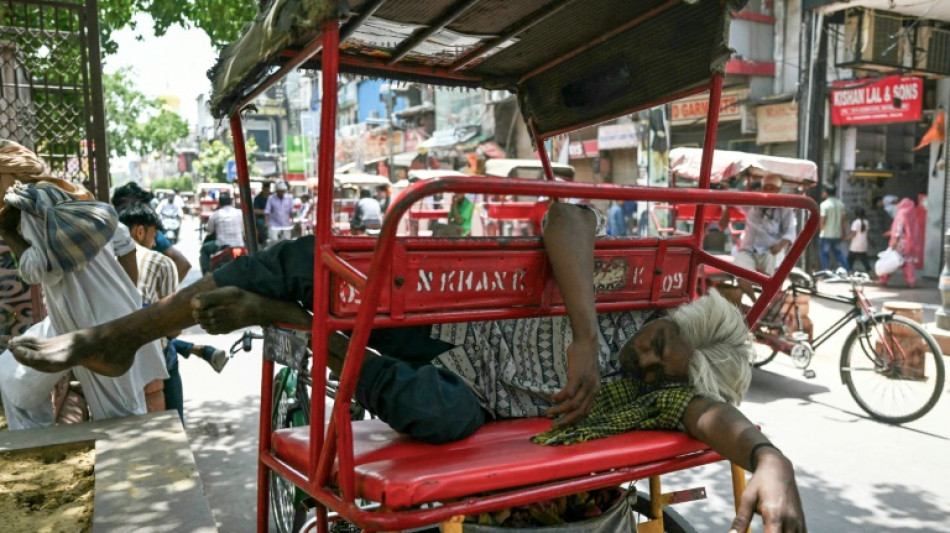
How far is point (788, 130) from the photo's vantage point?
15711 mm

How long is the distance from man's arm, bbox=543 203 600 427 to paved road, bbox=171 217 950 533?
6.43ft

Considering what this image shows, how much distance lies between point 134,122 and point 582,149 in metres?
28.9

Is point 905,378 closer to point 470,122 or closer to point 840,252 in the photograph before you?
point 840,252

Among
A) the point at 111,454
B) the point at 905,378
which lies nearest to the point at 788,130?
the point at 905,378

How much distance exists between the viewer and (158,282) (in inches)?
163

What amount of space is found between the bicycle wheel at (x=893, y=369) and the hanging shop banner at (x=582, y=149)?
15025mm

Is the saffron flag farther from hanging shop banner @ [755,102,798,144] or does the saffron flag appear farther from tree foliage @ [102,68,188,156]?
tree foliage @ [102,68,188,156]

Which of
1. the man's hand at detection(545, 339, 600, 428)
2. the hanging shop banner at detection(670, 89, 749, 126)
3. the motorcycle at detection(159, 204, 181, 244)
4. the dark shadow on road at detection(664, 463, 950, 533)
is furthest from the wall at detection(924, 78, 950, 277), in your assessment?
the motorcycle at detection(159, 204, 181, 244)

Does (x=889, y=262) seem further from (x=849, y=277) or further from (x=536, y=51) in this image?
(x=536, y=51)

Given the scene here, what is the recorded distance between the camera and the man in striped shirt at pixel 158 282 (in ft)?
13.1

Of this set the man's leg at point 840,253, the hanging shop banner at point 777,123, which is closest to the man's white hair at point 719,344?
the man's leg at point 840,253

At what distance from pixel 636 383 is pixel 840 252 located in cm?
1252

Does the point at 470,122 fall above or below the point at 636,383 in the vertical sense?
above

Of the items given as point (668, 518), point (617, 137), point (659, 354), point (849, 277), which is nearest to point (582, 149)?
point (617, 137)
